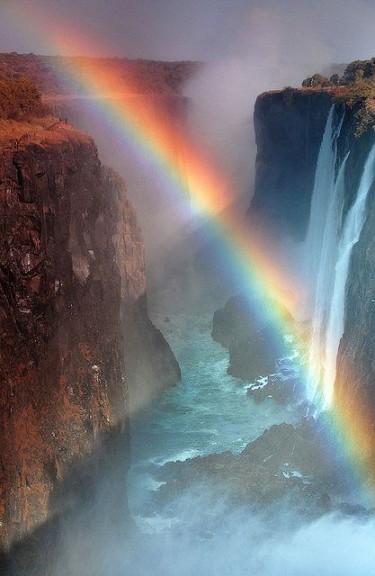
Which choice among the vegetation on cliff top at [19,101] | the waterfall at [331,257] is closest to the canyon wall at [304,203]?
the waterfall at [331,257]

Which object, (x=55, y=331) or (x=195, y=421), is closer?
(x=55, y=331)

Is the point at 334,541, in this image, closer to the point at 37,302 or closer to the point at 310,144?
the point at 37,302

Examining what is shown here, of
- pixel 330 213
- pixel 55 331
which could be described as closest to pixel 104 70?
pixel 330 213

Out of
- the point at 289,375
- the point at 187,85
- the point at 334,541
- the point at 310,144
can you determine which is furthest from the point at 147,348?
the point at 187,85

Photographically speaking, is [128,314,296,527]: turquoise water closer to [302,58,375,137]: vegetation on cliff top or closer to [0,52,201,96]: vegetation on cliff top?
[302,58,375,137]: vegetation on cliff top

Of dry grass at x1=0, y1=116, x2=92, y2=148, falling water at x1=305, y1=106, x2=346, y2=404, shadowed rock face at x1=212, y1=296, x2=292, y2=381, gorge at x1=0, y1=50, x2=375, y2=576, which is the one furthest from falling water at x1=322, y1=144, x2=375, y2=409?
dry grass at x1=0, y1=116, x2=92, y2=148

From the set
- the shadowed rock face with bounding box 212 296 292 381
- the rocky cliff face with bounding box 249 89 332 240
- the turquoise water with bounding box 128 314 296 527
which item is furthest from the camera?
the rocky cliff face with bounding box 249 89 332 240

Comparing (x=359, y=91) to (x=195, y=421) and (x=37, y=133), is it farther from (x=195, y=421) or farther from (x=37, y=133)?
(x=37, y=133)
